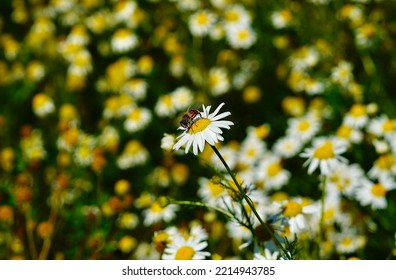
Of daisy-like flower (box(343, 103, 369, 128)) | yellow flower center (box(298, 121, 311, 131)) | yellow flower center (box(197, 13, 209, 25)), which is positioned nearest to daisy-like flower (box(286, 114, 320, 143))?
yellow flower center (box(298, 121, 311, 131))

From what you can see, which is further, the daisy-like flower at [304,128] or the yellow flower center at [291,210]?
the daisy-like flower at [304,128]

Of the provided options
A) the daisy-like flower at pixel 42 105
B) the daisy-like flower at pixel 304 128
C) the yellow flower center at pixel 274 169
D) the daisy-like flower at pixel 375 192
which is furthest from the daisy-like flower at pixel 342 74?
the daisy-like flower at pixel 42 105

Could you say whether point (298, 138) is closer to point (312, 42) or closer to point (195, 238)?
point (312, 42)

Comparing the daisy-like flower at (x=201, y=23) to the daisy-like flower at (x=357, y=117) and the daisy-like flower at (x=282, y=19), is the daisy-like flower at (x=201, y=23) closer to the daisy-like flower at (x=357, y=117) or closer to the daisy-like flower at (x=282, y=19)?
the daisy-like flower at (x=282, y=19)

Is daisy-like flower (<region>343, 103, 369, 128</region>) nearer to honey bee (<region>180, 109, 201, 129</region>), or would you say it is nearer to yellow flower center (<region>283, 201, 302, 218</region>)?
yellow flower center (<region>283, 201, 302, 218</region>)
